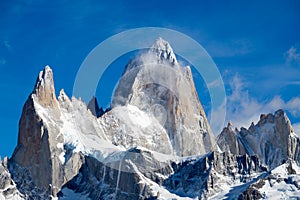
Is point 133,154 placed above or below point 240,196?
above

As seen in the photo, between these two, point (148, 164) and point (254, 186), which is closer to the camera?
point (254, 186)

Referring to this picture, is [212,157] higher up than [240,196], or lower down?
higher up

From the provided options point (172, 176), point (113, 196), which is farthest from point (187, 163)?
point (113, 196)

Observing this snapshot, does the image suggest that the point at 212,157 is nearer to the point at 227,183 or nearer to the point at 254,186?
the point at 227,183

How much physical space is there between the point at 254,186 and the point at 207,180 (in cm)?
1525

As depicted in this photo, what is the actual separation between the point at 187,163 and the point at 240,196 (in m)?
23.8

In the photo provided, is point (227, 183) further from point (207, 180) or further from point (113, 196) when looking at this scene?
point (113, 196)

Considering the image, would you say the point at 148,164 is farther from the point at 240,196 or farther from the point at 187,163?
the point at 240,196

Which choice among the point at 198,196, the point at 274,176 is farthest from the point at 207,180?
the point at 274,176

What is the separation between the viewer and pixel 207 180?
192750 mm

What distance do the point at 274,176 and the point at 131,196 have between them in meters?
32.6

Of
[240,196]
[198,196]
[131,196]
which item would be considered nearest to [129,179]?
[131,196]

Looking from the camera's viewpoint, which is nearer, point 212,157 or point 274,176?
point 274,176

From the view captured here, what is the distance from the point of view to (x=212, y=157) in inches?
7800
